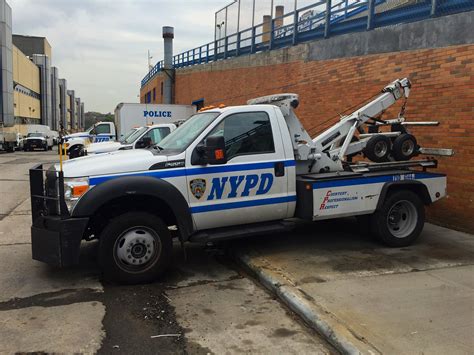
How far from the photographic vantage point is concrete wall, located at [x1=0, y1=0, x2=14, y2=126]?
1650 inches

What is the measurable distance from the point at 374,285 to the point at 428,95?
437cm

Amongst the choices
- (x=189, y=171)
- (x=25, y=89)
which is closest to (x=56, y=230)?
(x=189, y=171)

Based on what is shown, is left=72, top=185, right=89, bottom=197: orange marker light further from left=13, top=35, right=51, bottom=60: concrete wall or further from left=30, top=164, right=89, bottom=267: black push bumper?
left=13, top=35, right=51, bottom=60: concrete wall

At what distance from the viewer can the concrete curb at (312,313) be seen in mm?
3652

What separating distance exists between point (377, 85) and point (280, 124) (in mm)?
4130

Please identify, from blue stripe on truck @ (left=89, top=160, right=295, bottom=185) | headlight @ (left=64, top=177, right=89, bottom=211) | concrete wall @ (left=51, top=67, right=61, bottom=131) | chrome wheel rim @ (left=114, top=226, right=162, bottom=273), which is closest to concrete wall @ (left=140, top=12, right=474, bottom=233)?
blue stripe on truck @ (left=89, top=160, right=295, bottom=185)

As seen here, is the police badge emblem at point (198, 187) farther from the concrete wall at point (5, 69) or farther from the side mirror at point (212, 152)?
the concrete wall at point (5, 69)

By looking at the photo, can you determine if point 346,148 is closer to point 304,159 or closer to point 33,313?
point 304,159

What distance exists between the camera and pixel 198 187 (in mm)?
5477

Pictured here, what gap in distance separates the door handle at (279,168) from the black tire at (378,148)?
5.65 feet

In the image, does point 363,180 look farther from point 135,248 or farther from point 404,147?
point 135,248

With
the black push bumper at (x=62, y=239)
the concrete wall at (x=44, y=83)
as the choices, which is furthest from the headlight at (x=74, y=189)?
the concrete wall at (x=44, y=83)

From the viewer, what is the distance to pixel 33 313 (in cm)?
450

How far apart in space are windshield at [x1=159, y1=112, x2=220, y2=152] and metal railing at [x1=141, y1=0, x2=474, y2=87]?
509 centimetres
